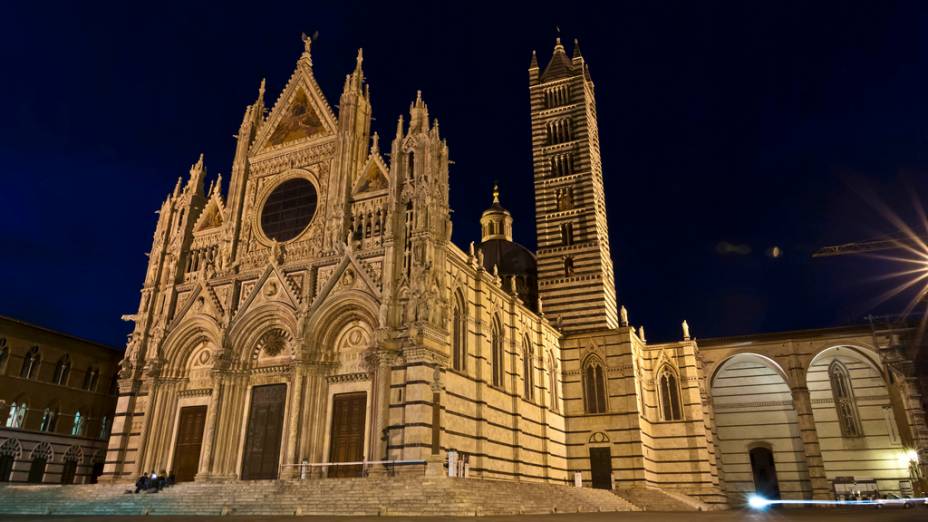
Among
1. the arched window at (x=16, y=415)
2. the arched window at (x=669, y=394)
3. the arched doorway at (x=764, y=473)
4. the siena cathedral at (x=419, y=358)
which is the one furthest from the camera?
the arched doorway at (x=764, y=473)

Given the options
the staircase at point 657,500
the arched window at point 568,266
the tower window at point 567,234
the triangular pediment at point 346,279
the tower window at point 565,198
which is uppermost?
the tower window at point 565,198

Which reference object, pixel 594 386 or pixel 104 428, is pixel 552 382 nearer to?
pixel 594 386

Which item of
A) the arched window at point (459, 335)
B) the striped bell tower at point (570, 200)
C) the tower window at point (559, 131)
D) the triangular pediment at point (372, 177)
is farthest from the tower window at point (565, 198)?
the triangular pediment at point (372, 177)

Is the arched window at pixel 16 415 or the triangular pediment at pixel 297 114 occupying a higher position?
the triangular pediment at pixel 297 114

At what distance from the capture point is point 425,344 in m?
21.9

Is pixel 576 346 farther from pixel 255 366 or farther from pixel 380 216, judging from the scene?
pixel 255 366

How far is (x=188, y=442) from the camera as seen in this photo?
26.2m

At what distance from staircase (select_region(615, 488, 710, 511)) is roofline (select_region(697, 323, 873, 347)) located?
10225mm

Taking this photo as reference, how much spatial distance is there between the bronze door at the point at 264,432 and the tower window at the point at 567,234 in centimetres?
2146

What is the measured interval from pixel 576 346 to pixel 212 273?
19395 millimetres

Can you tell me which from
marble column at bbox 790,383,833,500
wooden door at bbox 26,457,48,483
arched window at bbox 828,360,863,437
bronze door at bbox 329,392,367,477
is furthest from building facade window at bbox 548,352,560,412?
wooden door at bbox 26,457,48,483

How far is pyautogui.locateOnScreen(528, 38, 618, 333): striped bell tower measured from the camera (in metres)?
38.6

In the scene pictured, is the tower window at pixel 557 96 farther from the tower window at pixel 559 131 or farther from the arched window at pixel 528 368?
the arched window at pixel 528 368

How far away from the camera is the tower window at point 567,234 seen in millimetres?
40406
